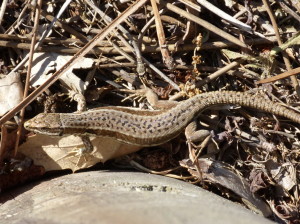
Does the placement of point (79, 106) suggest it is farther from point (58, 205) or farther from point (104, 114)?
point (58, 205)

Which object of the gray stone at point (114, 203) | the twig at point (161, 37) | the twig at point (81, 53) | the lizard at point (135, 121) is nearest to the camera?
the gray stone at point (114, 203)

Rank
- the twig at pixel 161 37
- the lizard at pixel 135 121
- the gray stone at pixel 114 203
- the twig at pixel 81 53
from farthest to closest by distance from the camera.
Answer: the lizard at pixel 135 121 → the twig at pixel 161 37 → the twig at pixel 81 53 → the gray stone at pixel 114 203

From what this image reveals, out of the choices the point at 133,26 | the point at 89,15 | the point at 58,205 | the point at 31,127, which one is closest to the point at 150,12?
the point at 133,26

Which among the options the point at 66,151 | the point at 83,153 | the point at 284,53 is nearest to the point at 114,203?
the point at 83,153

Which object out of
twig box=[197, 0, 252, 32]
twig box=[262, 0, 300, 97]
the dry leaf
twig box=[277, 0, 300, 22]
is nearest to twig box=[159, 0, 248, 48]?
twig box=[197, 0, 252, 32]

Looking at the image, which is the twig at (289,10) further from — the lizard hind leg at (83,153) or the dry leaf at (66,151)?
the lizard hind leg at (83,153)

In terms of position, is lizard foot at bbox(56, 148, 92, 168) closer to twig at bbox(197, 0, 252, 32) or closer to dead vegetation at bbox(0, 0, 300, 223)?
dead vegetation at bbox(0, 0, 300, 223)

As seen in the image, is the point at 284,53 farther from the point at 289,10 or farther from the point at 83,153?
the point at 83,153

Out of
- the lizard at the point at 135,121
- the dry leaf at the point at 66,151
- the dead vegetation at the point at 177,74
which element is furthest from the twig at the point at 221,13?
the dry leaf at the point at 66,151
